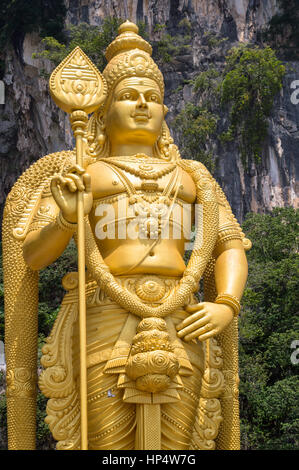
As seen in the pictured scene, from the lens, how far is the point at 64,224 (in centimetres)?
418

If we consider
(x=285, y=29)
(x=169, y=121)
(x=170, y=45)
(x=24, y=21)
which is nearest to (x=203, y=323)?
(x=169, y=121)

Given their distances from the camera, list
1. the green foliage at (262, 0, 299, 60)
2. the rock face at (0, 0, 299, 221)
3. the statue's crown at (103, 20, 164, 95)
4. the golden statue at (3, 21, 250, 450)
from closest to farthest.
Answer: the golden statue at (3, 21, 250, 450)
the statue's crown at (103, 20, 164, 95)
the rock face at (0, 0, 299, 221)
the green foliage at (262, 0, 299, 60)

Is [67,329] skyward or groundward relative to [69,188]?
groundward

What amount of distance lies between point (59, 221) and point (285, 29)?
1869cm

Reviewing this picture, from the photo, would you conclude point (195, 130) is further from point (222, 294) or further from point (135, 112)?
point (222, 294)

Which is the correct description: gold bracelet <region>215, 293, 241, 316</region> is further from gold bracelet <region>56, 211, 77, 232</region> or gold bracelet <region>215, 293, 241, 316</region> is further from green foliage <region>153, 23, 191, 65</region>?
green foliage <region>153, 23, 191, 65</region>

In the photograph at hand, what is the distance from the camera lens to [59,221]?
4.20m

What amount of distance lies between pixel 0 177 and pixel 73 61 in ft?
44.4

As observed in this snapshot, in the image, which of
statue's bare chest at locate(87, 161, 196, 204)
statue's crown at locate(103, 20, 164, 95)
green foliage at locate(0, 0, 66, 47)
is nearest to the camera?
statue's bare chest at locate(87, 161, 196, 204)

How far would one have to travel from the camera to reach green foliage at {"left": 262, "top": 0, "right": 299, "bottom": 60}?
21250 mm

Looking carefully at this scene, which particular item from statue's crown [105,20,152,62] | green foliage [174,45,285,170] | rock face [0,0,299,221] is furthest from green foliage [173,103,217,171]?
statue's crown [105,20,152,62]

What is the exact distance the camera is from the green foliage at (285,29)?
21250 mm
